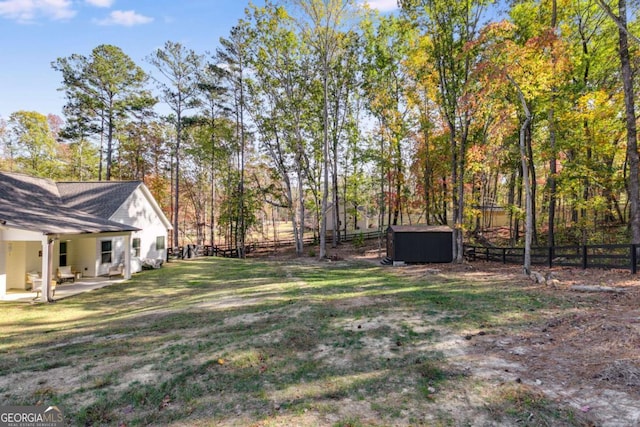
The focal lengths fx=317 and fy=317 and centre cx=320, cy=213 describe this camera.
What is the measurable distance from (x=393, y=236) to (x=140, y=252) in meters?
14.4

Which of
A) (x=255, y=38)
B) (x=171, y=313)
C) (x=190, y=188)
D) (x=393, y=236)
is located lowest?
(x=171, y=313)

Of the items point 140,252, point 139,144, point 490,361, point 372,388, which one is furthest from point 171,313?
point 139,144

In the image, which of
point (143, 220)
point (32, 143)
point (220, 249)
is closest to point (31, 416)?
point (143, 220)

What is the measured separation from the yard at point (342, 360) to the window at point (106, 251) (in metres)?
5.92

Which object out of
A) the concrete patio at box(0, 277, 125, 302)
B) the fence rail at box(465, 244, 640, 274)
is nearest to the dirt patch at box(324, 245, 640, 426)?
the fence rail at box(465, 244, 640, 274)

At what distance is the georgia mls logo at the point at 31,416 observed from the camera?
3650mm

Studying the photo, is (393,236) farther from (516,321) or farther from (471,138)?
(516,321)

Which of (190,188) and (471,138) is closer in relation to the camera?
(471,138)

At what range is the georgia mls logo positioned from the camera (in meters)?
3.65

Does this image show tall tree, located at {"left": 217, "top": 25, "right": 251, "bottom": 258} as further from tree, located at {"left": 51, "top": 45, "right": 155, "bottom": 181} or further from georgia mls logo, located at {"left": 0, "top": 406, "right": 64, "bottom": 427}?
georgia mls logo, located at {"left": 0, "top": 406, "right": 64, "bottom": 427}

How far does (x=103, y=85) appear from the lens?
23.9m

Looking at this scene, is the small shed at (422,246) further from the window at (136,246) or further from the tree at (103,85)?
the tree at (103,85)

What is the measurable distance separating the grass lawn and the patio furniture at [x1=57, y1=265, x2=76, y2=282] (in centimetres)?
393

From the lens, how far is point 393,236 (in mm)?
18094
